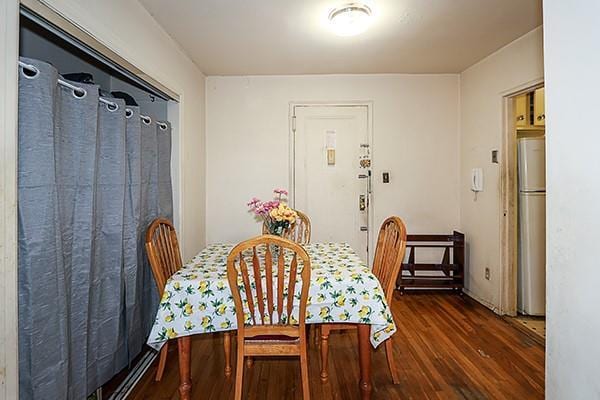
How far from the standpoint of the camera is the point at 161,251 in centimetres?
225

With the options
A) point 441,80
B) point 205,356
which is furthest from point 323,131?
point 205,356

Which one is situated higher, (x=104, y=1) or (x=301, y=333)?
Result: (x=104, y=1)

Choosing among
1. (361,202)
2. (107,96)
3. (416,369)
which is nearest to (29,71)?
(107,96)

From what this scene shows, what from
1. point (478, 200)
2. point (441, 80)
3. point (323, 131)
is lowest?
point (478, 200)

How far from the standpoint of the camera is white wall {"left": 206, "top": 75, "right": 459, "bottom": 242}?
4.06 meters

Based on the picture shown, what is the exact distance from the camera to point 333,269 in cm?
209

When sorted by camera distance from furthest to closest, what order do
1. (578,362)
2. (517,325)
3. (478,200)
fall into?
(478,200), (517,325), (578,362)

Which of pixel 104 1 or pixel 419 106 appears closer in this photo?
pixel 104 1

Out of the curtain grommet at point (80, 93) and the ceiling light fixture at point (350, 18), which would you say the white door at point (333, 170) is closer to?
the ceiling light fixture at point (350, 18)

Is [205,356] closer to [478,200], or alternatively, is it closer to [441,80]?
[478,200]

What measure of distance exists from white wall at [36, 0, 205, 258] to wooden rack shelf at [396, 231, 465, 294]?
2233 millimetres

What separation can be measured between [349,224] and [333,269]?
2047 millimetres

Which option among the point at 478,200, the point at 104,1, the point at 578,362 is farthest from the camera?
the point at 478,200

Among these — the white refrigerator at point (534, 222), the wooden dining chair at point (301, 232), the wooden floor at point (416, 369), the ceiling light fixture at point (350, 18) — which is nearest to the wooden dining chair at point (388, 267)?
the wooden floor at point (416, 369)
